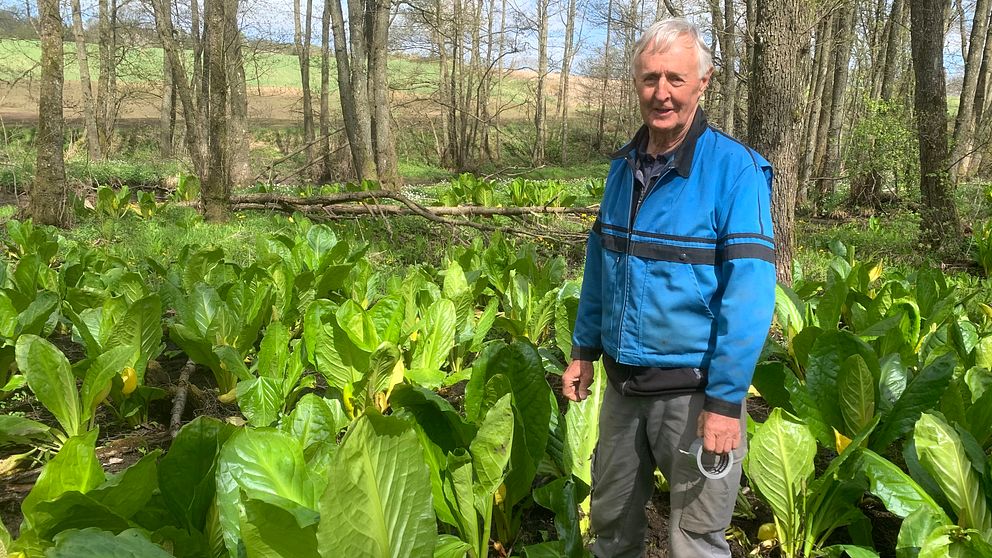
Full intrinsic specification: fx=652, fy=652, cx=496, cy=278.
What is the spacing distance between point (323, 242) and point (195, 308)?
1.86m

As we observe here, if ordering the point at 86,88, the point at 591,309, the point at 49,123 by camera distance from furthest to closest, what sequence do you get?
the point at 86,88 < the point at 49,123 < the point at 591,309

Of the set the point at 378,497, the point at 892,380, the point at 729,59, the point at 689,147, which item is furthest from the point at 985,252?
the point at 729,59

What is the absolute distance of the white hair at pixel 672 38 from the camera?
1801mm

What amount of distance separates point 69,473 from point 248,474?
508 mm

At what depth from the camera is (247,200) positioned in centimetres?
853

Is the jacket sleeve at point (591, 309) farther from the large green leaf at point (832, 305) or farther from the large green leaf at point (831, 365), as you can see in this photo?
the large green leaf at point (832, 305)

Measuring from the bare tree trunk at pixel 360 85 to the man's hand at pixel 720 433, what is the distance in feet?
39.3

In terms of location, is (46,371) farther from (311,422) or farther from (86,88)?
(86,88)

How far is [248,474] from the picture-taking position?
66.6 inches

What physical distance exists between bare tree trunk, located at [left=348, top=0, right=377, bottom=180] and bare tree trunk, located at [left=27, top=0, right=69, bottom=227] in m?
6.21

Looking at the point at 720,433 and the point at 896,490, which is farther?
the point at 896,490

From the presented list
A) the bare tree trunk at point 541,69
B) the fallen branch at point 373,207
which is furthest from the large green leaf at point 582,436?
the bare tree trunk at point 541,69

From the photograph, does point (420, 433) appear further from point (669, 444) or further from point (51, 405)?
point (51, 405)

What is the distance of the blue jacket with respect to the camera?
172cm
